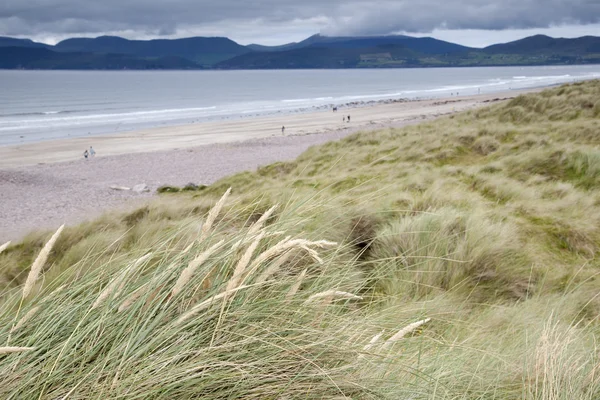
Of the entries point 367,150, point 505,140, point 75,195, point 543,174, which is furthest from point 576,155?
point 75,195

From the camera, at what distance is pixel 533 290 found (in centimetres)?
400

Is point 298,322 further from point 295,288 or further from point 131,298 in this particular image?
point 131,298

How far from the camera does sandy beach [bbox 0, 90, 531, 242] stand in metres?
18.6

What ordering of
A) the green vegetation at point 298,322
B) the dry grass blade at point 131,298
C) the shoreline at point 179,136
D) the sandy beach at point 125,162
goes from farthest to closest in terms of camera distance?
the shoreline at point 179,136, the sandy beach at point 125,162, the dry grass blade at point 131,298, the green vegetation at point 298,322

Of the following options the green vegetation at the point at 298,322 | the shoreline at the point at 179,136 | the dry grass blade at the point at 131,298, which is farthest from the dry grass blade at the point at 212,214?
the shoreline at the point at 179,136

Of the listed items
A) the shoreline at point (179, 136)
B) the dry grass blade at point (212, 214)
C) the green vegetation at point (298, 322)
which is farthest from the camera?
the shoreline at point (179, 136)

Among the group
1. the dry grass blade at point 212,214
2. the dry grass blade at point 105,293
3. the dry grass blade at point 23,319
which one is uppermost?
the dry grass blade at point 212,214

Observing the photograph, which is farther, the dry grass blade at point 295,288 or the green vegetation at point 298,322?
the dry grass blade at point 295,288

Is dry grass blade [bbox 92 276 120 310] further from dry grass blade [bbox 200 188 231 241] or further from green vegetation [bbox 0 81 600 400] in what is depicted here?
dry grass blade [bbox 200 188 231 241]

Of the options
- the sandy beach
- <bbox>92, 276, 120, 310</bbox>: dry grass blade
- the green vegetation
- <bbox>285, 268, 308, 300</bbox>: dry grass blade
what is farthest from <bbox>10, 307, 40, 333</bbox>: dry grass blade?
the sandy beach

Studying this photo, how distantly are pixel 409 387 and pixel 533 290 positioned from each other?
7.48ft

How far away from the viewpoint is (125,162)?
2933cm

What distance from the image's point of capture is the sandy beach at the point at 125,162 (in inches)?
733

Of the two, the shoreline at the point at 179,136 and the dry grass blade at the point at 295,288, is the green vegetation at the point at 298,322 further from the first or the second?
the shoreline at the point at 179,136
